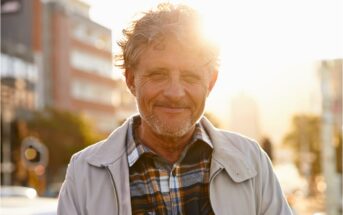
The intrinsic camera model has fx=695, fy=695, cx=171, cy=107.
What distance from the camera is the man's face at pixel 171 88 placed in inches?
94.3

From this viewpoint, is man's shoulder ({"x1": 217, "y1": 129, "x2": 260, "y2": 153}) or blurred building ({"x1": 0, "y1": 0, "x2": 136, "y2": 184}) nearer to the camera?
man's shoulder ({"x1": 217, "y1": 129, "x2": 260, "y2": 153})

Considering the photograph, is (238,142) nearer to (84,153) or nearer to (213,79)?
(213,79)

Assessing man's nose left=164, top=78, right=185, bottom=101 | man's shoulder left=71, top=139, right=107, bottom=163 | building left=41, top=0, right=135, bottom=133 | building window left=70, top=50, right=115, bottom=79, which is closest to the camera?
man's nose left=164, top=78, right=185, bottom=101

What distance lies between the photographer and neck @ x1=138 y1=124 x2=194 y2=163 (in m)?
2.55

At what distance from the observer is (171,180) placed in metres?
Result: 2.51

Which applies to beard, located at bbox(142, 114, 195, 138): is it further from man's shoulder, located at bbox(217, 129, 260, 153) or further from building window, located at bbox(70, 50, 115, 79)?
building window, located at bbox(70, 50, 115, 79)

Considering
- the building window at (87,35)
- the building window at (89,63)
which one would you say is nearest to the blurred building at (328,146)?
the building window at (89,63)

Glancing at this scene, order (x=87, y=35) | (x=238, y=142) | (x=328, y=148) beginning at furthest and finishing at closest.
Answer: (x=87, y=35), (x=328, y=148), (x=238, y=142)

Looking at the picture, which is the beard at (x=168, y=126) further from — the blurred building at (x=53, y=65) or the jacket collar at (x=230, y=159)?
the blurred building at (x=53, y=65)

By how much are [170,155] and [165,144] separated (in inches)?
2.0

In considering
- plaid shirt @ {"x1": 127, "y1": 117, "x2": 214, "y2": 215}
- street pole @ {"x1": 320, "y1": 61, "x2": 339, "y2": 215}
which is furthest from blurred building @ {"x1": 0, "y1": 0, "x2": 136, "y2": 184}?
plaid shirt @ {"x1": 127, "y1": 117, "x2": 214, "y2": 215}

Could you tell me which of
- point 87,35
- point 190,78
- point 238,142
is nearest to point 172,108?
point 190,78

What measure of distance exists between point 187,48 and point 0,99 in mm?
42350

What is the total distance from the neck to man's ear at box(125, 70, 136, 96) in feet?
0.50
